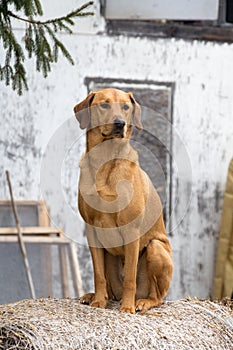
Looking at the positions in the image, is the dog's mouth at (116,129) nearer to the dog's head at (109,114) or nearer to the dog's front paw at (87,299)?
the dog's head at (109,114)

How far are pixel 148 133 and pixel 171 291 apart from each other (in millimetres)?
1160

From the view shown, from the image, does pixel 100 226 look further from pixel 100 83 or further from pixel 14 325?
pixel 100 83

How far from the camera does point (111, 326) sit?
2969mm

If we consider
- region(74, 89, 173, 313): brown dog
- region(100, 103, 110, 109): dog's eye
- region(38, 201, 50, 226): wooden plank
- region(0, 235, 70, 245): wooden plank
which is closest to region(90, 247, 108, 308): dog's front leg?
region(74, 89, 173, 313): brown dog

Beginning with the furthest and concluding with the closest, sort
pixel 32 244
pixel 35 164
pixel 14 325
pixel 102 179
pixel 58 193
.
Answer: pixel 35 164
pixel 32 244
pixel 58 193
pixel 102 179
pixel 14 325

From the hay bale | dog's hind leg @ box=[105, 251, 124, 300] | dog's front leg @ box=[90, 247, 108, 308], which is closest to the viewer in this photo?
the hay bale

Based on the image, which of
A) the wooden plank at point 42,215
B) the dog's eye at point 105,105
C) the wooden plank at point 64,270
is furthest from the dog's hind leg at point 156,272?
the wooden plank at point 42,215

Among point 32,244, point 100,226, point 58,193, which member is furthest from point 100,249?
point 32,244

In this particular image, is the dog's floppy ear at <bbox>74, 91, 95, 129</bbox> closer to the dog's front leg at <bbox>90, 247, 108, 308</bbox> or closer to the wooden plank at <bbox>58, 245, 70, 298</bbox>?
the dog's front leg at <bbox>90, 247, 108, 308</bbox>

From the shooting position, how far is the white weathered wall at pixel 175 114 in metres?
5.49

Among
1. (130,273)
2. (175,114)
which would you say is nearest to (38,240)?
(175,114)

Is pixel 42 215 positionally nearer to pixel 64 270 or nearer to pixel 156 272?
pixel 64 270

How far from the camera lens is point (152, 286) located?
3.42 metres

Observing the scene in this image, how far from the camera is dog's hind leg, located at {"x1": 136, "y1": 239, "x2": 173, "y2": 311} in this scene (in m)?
3.36
